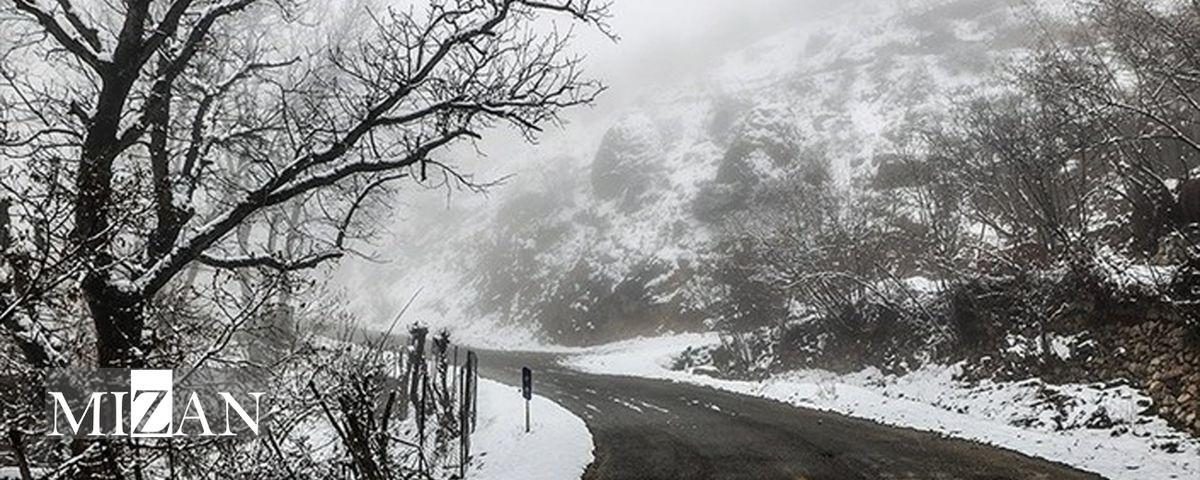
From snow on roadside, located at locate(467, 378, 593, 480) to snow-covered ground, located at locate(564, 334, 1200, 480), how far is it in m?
5.99

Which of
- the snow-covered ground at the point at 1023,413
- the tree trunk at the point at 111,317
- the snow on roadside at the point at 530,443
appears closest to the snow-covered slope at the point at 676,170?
the snow-covered ground at the point at 1023,413

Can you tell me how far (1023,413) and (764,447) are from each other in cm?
540

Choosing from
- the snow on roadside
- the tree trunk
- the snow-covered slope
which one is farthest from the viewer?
the snow-covered slope

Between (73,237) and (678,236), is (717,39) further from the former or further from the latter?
(73,237)

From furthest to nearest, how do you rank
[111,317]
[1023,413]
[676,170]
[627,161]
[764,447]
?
[627,161]
[676,170]
[1023,413]
[764,447]
[111,317]

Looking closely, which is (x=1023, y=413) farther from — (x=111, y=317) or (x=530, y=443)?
(x=111, y=317)

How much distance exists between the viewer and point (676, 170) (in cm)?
5378

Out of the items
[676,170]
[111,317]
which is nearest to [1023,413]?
[111,317]

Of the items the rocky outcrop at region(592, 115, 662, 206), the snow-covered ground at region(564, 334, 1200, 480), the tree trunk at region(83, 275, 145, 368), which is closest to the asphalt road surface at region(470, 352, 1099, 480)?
the snow-covered ground at region(564, 334, 1200, 480)

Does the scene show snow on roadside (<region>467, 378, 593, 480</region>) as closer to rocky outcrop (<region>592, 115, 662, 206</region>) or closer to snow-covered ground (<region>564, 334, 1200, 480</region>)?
snow-covered ground (<region>564, 334, 1200, 480</region>)

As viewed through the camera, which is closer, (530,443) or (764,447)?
(764,447)

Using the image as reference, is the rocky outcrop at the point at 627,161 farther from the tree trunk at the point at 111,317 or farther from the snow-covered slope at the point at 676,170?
the tree trunk at the point at 111,317

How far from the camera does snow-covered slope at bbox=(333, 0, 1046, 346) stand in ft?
148

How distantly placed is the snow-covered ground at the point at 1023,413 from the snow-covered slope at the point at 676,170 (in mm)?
19403
